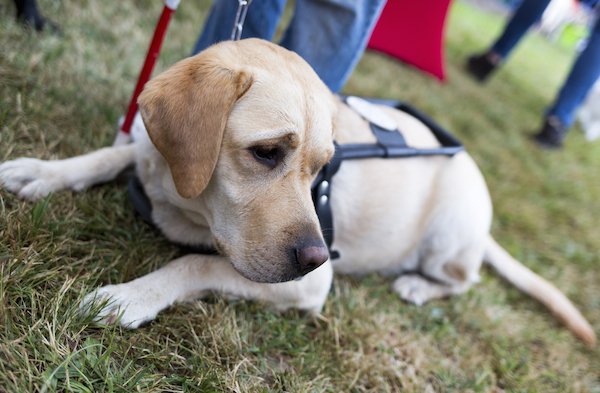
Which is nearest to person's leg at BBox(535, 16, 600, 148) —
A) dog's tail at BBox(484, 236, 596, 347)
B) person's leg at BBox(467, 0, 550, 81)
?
person's leg at BBox(467, 0, 550, 81)

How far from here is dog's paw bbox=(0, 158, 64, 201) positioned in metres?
2.08

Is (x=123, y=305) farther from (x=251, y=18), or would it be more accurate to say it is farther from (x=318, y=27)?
(x=318, y=27)

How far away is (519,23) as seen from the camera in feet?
25.1

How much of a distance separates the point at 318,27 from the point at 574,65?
555 cm

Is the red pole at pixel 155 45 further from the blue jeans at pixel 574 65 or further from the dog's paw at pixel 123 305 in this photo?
the blue jeans at pixel 574 65

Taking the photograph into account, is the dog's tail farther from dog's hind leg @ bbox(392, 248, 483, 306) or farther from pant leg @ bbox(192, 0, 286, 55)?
pant leg @ bbox(192, 0, 286, 55)

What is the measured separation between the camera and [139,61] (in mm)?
3906

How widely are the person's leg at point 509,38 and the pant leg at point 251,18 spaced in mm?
5964

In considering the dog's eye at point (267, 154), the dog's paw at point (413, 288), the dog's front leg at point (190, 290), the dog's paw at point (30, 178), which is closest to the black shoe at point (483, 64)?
the dog's paw at point (413, 288)

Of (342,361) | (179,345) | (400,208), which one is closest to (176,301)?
(179,345)

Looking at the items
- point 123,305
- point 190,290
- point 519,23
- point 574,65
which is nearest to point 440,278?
point 190,290

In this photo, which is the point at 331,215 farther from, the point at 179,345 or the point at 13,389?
the point at 13,389

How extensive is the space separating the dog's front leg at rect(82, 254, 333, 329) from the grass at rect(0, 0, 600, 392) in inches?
2.8

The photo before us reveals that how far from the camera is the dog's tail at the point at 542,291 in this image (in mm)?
3443
